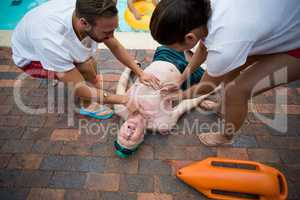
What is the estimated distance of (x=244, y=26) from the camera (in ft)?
3.28

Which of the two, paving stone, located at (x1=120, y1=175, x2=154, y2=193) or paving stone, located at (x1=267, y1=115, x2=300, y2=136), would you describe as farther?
paving stone, located at (x1=267, y1=115, x2=300, y2=136)

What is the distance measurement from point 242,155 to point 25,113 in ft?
4.99

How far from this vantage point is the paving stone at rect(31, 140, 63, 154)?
1.62 metres

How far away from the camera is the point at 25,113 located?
1.88 meters

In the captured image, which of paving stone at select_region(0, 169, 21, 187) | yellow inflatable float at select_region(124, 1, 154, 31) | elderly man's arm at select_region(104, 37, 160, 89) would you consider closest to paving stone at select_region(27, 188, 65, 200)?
paving stone at select_region(0, 169, 21, 187)

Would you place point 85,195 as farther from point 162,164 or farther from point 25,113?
point 25,113

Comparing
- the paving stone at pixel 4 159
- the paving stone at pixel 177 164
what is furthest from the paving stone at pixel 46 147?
the paving stone at pixel 177 164

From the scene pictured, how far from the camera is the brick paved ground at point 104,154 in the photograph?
1416 millimetres

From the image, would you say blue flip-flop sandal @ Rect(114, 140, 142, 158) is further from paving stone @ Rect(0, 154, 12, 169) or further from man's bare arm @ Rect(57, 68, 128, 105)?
paving stone @ Rect(0, 154, 12, 169)

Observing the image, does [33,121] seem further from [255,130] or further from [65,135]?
[255,130]

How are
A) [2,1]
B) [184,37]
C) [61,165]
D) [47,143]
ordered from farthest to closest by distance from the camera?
1. [2,1]
2. [47,143]
3. [61,165]
4. [184,37]

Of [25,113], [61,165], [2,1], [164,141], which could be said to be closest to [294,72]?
[164,141]

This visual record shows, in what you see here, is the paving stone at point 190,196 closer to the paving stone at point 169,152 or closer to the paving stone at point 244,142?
the paving stone at point 169,152

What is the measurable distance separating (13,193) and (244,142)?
1.39m
